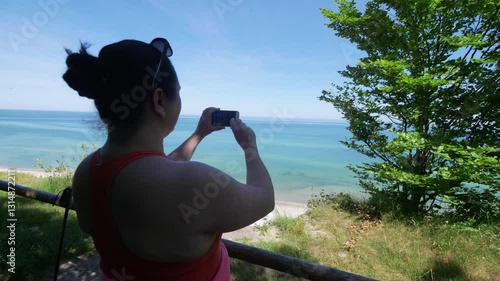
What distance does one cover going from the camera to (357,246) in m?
5.08

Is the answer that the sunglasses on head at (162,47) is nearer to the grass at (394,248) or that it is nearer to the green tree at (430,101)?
the grass at (394,248)

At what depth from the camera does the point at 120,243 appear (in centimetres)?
84

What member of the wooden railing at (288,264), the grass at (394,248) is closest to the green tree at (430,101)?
the grass at (394,248)

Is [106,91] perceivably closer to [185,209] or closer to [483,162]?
[185,209]

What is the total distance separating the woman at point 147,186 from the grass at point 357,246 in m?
3.46

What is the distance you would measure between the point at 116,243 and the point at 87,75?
52 cm

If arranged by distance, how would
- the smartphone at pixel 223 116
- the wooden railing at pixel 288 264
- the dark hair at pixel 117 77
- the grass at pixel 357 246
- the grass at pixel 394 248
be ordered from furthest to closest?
the grass at pixel 394 248 → the grass at pixel 357 246 → the wooden railing at pixel 288 264 → the smartphone at pixel 223 116 → the dark hair at pixel 117 77

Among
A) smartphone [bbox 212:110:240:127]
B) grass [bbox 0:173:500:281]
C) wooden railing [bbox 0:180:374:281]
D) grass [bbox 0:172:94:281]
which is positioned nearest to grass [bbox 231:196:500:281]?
grass [bbox 0:173:500:281]

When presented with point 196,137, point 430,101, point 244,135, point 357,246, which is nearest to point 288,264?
point 196,137

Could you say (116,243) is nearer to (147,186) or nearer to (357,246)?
(147,186)

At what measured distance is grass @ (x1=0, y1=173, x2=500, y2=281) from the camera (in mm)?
4070

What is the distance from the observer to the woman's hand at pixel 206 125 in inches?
56.1

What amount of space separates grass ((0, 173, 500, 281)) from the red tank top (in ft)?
11.2

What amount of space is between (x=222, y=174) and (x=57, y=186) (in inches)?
339
